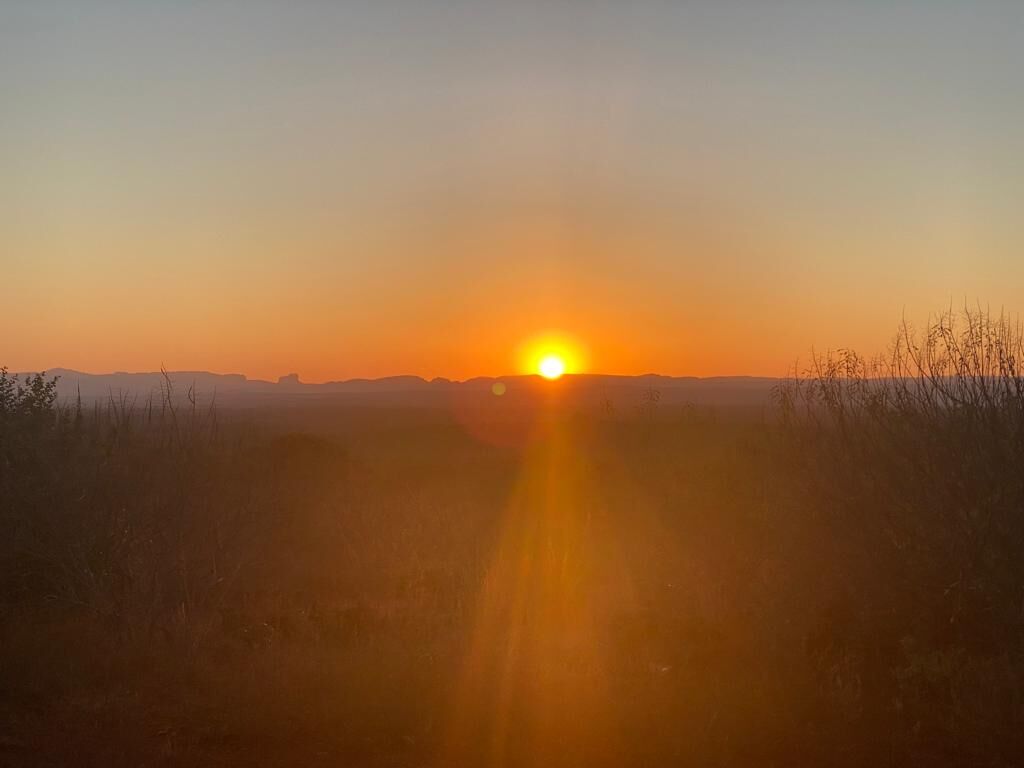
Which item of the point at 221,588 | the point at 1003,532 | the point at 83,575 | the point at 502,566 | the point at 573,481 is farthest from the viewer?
the point at 573,481

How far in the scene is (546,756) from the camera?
7.46 meters

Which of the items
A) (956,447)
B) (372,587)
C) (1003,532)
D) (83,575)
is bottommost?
(372,587)

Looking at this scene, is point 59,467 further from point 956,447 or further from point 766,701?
point 956,447

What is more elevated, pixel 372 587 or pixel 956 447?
pixel 956 447

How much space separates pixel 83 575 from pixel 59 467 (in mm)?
1403

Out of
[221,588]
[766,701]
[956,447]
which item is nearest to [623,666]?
[766,701]

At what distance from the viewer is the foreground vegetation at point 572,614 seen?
7.90 m

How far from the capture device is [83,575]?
37.1 feet

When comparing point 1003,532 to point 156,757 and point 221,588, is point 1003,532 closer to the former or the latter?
point 156,757

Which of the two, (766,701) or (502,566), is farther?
(502,566)

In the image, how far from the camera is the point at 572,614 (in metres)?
13.4

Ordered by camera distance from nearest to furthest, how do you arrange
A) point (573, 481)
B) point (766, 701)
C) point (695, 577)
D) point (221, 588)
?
1. point (766, 701)
2. point (221, 588)
3. point (695, 577)
4. point (573, 481)

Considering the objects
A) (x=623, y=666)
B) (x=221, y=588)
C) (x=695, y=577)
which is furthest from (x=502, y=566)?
(x=623, y=666)

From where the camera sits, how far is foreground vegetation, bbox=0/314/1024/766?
7.90 meters
